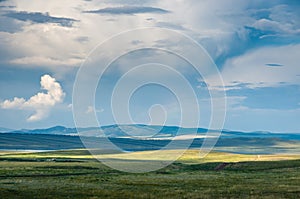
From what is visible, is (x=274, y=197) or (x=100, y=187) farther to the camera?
(x=100, y=187)

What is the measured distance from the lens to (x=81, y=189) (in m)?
68.3

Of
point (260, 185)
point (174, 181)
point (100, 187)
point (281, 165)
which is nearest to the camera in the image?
point (100, 187)

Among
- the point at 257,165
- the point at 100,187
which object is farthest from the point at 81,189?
the point at 257,165

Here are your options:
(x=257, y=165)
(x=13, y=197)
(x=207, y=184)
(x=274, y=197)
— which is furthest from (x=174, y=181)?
(x=257, y=165)

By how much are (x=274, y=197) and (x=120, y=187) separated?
79.0 ft

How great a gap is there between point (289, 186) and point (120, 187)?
25500mm

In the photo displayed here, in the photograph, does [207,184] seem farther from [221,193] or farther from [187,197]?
[187,197]

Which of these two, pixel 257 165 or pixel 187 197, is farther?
pixel 257 165

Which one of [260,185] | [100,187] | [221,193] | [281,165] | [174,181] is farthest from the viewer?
[281,165]

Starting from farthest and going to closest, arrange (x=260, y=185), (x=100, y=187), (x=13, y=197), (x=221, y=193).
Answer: (x=260, y=185) → (x=100, y=187) → (x=221, y=193) → (x=13, y=197)

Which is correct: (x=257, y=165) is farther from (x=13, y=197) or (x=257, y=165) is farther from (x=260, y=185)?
(x=13, y=197)

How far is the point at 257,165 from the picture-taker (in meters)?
130

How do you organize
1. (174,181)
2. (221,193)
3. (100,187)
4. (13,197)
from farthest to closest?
(174,181), (100,187), (221,193), (13,197)

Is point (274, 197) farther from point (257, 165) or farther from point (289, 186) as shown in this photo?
point (257, 165)
